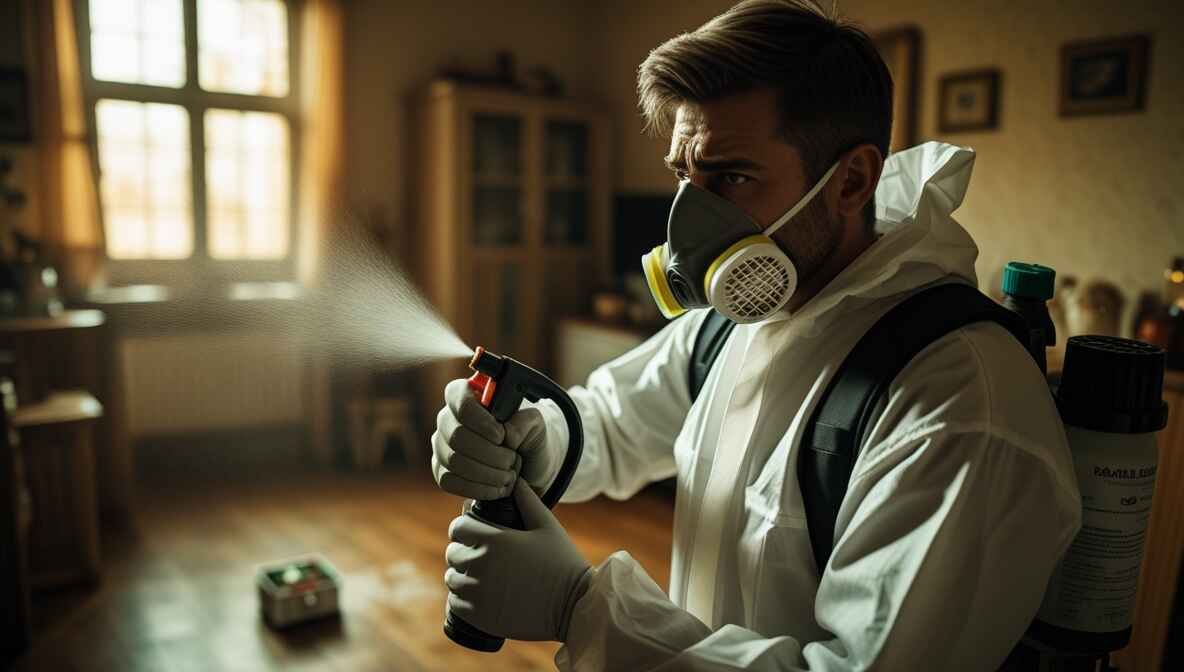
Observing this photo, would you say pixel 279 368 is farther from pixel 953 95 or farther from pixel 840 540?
pixel 840 540

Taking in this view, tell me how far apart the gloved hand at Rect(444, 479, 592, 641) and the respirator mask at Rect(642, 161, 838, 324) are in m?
0.39

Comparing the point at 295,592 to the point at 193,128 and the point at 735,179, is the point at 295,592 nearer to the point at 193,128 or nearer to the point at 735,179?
the point at 735,179

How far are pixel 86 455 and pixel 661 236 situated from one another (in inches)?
111

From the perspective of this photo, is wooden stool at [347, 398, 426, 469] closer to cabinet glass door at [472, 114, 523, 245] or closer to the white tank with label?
cabinet glass door at [472, 114, 523, 245]

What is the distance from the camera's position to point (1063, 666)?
927 mm

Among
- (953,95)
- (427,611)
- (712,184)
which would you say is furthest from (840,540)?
(953,95)

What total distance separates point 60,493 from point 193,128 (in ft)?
6.94

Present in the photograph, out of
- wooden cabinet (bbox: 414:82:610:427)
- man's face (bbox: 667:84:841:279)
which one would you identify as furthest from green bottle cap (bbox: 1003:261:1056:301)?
wooden cabinet (bbox: 414:82:610:427)

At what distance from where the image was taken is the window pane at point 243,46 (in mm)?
4277

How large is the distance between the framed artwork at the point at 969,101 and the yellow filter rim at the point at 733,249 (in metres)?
2.59

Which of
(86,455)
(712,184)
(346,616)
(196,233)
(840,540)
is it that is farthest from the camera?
(196,233)

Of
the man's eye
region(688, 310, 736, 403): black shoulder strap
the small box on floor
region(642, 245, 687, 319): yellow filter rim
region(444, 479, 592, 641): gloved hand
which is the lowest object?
the small box on floor

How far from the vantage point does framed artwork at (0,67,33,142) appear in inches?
147

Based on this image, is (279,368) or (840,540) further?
(279,368)
